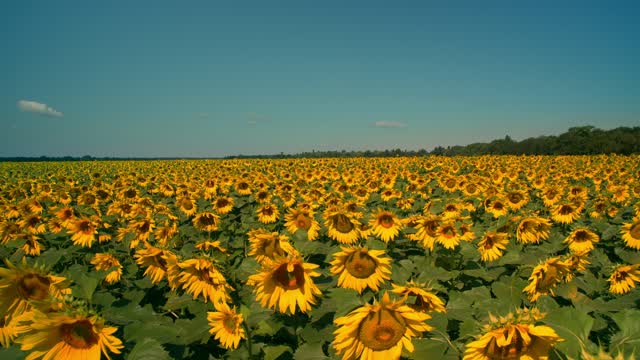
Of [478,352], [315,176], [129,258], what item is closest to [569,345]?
[478,352]

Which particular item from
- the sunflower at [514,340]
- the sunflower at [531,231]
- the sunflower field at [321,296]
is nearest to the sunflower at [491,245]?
the sunflower field at [321,296]

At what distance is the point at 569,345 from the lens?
1.55 meters

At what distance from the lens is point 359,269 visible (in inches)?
130

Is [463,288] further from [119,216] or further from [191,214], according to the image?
[119,216]

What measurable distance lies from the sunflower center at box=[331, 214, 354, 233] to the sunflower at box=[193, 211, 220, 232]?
9.44 feet

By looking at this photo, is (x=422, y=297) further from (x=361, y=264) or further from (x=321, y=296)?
(x=321, y=296)

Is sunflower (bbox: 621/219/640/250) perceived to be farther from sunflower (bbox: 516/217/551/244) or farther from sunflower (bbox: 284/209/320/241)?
sunflower (bbox: 284/209/320/241)

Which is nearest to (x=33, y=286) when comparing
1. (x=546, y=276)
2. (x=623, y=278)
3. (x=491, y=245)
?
(x=546, y=276)

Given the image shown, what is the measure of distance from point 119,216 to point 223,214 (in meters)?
2.72

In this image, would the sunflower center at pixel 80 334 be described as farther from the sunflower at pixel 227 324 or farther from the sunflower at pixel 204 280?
the sunflower at pixel 204 280

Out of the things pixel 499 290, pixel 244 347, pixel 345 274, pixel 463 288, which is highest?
pixel 345 274

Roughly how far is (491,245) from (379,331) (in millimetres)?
4050

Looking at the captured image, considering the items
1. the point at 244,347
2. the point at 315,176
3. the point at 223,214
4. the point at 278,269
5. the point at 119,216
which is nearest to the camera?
the point at 278,269

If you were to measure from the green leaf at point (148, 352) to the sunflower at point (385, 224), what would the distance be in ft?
14.1
